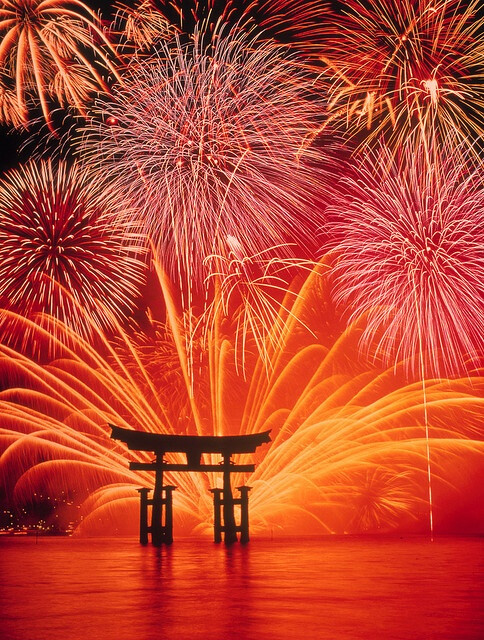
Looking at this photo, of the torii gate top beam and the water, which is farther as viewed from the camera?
the torii gate top beam

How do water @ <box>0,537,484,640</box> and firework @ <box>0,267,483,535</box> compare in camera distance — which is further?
firework @ <box>0,267,483,535</box>

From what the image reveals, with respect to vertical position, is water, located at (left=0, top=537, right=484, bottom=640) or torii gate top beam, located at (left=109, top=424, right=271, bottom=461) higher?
torii gate top beam, located at (left=109, top=424, right=271, bottom=461)

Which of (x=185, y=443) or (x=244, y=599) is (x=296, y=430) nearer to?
(x=185, y=443)

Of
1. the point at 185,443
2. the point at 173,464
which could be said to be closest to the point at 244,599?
the point at 185,443

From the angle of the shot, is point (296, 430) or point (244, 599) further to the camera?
point (296, 430)

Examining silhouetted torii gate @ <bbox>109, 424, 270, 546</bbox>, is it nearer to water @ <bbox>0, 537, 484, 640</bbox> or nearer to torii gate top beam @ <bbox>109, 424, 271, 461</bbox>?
torii gate top beam @ <bbox>109, 424, 271, 461</bbox>

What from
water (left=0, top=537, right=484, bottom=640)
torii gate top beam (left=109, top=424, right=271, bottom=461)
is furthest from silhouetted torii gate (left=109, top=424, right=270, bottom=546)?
water (left=0, top=537, right=484, bottom=640)

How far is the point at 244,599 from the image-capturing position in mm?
8477

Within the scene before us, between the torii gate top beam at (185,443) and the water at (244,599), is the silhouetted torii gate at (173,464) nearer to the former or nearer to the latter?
the torii gate top beam at (185,443)

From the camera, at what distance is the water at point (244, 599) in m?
6.43

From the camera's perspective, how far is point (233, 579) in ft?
35.7

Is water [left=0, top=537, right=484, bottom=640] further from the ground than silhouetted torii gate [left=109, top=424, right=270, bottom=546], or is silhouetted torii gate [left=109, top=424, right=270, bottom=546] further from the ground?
silhouetted torii gate [left=109, top=424, right=270, bottom=546]

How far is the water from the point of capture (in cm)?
643

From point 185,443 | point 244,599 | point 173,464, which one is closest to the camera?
point 244,599
